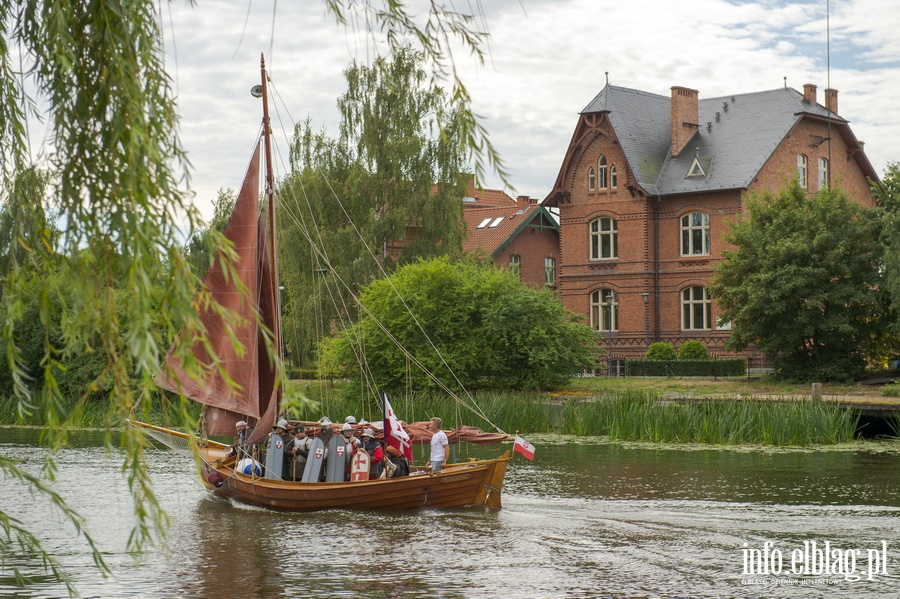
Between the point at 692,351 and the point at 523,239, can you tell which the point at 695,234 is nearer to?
the point at 692,351

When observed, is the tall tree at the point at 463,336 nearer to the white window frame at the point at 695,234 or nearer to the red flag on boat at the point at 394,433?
the white window frame at the point at 695,234

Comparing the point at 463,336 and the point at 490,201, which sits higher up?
the point at 490,201

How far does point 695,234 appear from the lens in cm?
4684

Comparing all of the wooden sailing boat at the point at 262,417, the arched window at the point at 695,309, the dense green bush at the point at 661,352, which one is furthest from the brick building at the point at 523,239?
the wooden sailing boat at the point at 262,417

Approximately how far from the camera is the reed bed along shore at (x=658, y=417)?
26.4 m

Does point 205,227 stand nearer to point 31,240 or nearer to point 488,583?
point 31,240

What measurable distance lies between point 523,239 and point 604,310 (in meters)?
10.00

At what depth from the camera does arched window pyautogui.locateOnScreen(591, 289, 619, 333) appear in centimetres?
4838

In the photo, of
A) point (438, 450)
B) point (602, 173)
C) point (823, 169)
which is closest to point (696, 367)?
point (602, 173)

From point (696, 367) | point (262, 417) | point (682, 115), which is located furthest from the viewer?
point (682, 115)

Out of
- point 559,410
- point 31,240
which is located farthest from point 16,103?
point 559,410

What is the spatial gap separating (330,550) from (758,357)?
102 feet

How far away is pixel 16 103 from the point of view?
247 inches

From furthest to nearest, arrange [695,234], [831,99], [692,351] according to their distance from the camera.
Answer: [831,99] → [695,234] → [692,351]
